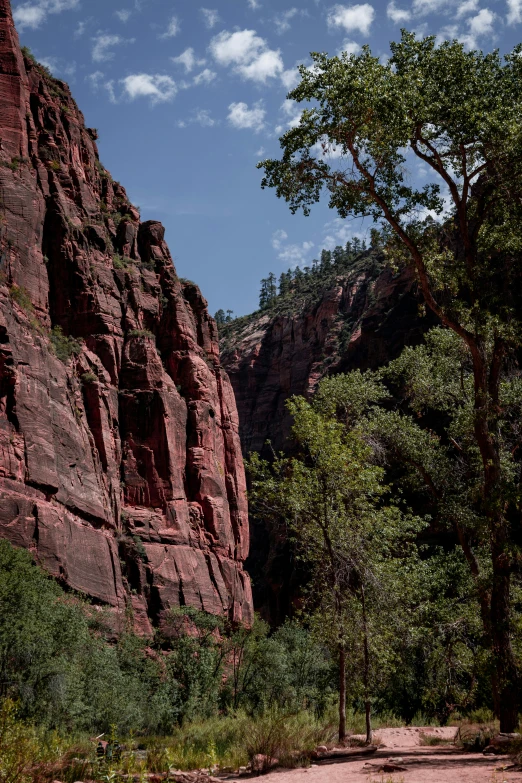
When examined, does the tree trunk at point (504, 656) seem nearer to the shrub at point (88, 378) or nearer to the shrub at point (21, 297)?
the shrub at point (21, 297)

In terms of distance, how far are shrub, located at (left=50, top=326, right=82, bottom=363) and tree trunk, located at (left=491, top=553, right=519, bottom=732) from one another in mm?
39871

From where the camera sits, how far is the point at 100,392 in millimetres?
52156

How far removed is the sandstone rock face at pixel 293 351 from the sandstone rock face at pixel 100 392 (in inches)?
771

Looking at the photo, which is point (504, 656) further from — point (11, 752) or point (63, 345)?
point (63, 345)

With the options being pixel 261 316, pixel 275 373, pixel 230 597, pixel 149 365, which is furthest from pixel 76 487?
pixel 261 316

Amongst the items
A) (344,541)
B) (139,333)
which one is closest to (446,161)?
(344,541)

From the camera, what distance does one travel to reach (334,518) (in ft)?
64.0

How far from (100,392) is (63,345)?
4498mm

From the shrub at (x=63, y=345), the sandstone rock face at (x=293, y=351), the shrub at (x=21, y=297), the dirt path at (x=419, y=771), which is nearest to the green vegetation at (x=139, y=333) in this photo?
the shrub at (x=63, y=345)

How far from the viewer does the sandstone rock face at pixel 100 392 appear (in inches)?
1566

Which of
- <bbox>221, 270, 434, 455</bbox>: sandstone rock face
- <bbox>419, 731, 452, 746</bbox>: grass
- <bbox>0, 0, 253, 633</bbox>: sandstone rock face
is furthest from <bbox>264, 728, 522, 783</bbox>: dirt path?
<bbox>221, 270, 434, 455</bbox>: sandstone rock face

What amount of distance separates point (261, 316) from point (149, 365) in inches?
2824

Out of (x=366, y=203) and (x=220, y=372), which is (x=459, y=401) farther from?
(x=220, y=372)

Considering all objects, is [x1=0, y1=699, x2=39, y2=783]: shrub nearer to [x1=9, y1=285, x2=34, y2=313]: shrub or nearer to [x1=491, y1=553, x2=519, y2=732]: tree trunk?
[x1=491, y1=553, x2=519, y2=732]: tree trunk
